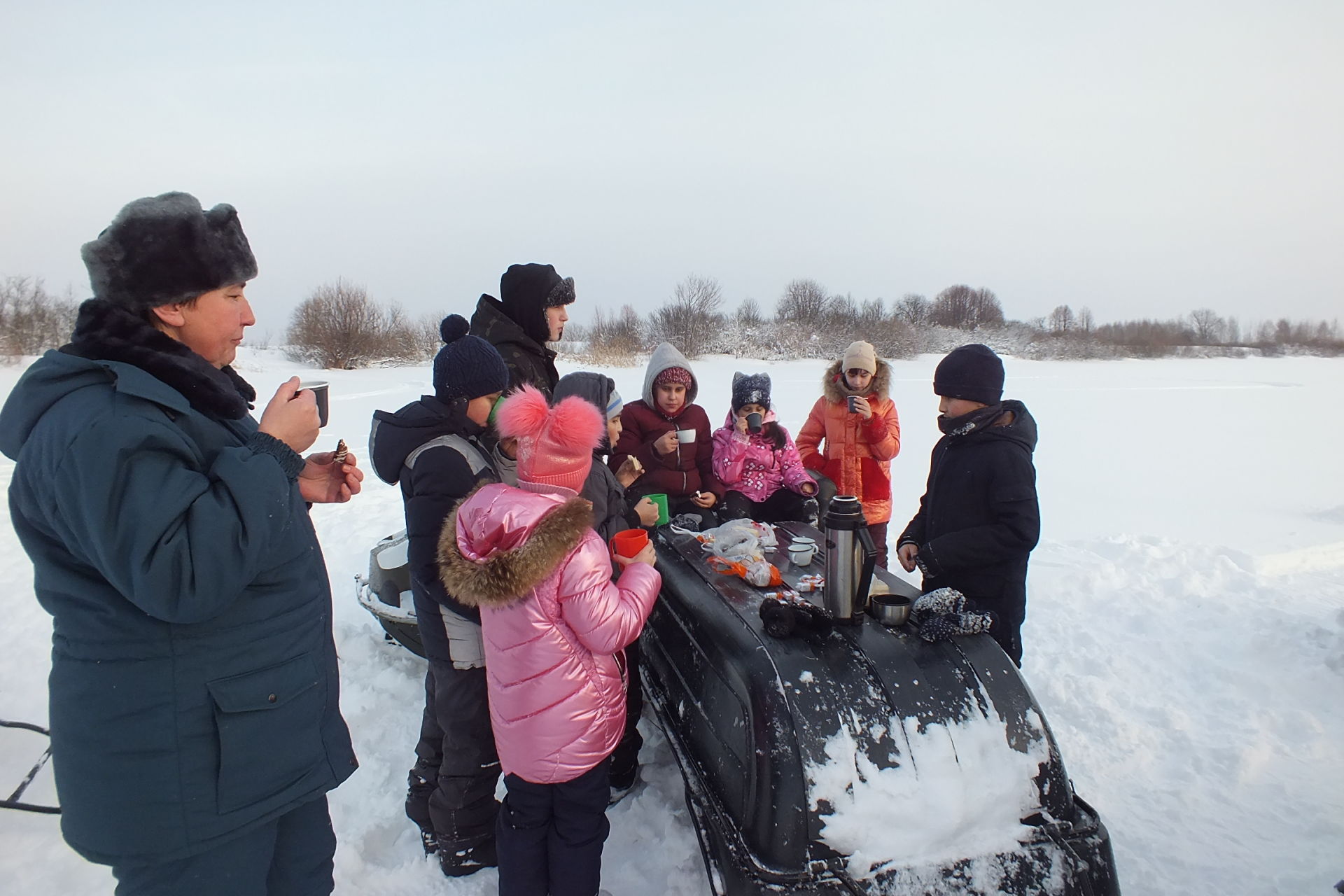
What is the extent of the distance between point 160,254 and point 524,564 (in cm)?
101

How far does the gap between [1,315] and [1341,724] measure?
23.6m

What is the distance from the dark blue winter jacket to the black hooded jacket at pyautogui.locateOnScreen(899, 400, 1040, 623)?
2.17 metres

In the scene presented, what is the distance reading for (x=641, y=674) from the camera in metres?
2.94

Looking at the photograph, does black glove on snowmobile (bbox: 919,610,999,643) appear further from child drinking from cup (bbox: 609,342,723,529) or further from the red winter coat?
the red winter coat

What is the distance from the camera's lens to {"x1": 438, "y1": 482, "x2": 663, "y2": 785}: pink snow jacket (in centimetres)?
175

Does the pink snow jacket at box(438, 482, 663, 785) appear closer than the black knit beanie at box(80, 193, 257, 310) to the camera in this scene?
No

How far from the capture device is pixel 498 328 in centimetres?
296

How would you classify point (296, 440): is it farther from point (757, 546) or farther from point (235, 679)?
point (757, 546)

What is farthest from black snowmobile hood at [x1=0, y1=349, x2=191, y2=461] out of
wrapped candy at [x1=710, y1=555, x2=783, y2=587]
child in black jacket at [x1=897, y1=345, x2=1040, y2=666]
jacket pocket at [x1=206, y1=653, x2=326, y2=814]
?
child in black jacket at [x1=897, y1=345, x2=1040, y2=666]

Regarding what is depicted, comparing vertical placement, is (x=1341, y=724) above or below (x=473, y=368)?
below

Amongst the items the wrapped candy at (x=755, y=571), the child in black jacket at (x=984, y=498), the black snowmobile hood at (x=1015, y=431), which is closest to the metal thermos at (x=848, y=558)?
the wrapped candy at (x=755, y=571)

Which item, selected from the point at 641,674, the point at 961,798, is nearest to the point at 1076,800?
the point at 961,798

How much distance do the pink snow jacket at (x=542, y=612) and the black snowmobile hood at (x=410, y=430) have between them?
1.18ft

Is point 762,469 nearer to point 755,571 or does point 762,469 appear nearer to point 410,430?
point 755,571
